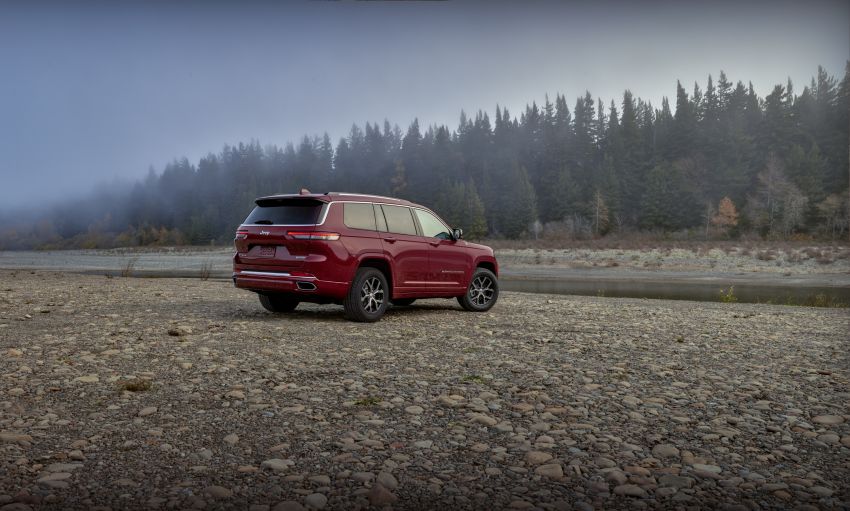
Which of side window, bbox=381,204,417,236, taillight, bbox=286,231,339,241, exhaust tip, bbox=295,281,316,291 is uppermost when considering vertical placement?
side window, bbox=381,204,417,236

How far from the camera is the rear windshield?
8.47 meters

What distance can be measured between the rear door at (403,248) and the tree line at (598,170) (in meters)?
59.8

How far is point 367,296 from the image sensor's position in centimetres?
886

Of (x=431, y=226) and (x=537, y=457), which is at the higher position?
(x=431, y=226)

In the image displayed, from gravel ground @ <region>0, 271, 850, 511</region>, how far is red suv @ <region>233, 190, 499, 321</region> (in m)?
1.04

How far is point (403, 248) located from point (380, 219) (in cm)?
61

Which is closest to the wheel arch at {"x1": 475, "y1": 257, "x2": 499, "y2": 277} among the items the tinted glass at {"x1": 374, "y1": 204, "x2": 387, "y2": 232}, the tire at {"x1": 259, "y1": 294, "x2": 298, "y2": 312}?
the tinted glass at {"x1": 374, "y1": 204, "x2": 387, "y2": 232}

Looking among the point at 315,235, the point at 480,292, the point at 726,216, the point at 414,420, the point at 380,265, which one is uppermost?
the point at 726,216

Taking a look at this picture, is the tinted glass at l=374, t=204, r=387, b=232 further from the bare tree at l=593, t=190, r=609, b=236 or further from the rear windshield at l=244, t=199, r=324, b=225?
the bare tree at l=593, t=190, r=609, b=236

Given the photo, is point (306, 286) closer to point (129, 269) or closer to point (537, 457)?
point (537, 457)

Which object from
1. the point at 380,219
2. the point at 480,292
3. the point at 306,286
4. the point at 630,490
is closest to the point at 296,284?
the point at 306,286

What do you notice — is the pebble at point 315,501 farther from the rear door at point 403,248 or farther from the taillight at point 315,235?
the rear door at point 403,248

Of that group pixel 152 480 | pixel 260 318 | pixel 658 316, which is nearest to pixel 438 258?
pixel 260 318

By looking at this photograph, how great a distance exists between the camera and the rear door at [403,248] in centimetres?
918
